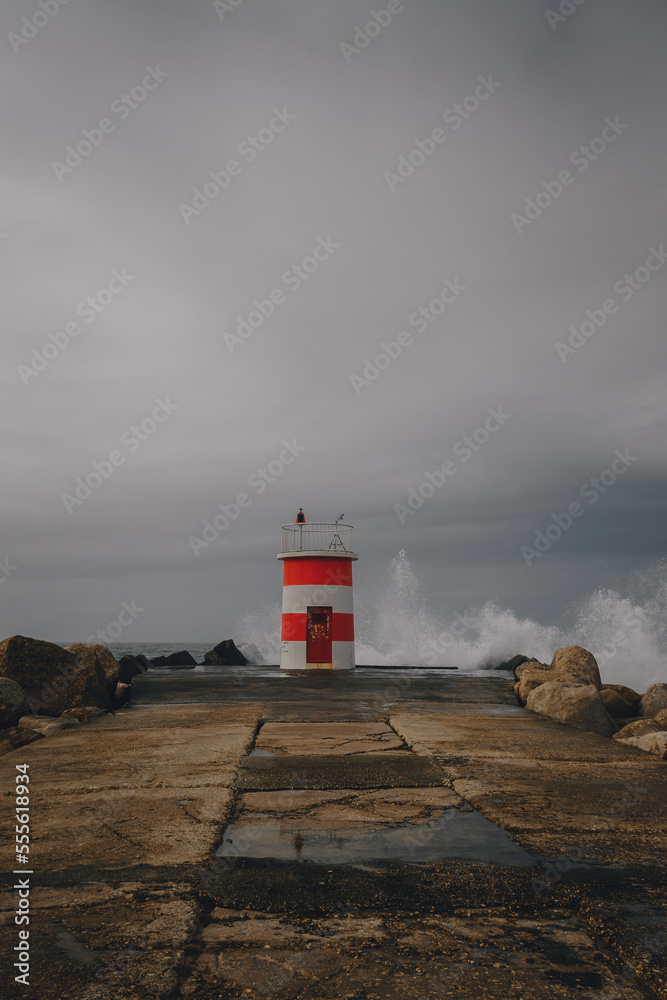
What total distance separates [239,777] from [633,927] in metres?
2.53

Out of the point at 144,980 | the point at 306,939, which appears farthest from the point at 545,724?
the point at 144,980

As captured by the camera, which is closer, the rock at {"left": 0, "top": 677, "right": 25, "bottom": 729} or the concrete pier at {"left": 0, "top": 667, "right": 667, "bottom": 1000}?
the concrete pier at {"left": 0, "top": 667, "right": 667, "bottom": 1000}

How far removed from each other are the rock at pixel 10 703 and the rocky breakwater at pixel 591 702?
5302 millimetres

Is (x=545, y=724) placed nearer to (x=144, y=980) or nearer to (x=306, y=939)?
(x=306, y=939)

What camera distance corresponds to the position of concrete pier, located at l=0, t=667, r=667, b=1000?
5.73 feet

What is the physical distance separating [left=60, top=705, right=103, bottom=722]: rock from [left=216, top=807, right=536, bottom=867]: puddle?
4.16 metres

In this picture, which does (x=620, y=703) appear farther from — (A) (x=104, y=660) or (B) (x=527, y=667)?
(A) (x=104, y=660)

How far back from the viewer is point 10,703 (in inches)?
239

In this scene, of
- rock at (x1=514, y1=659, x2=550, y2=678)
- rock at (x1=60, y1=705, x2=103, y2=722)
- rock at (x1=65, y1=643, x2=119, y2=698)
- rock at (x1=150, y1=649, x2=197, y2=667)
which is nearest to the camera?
rock at (x1=60, y1=705, x2=103, y2=722)

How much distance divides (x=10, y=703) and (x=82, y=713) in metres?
0.82

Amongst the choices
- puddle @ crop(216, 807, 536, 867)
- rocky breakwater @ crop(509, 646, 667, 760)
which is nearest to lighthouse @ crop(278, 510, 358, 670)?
rocky breakwater @ crop(509, 646, 667, 760)

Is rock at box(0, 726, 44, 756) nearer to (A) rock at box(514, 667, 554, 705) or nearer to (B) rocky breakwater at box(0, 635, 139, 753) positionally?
(B) rocky breakwater at box(0, 635, 139, 753)

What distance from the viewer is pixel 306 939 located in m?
1.94

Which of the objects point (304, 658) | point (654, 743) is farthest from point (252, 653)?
point (654, 743)
